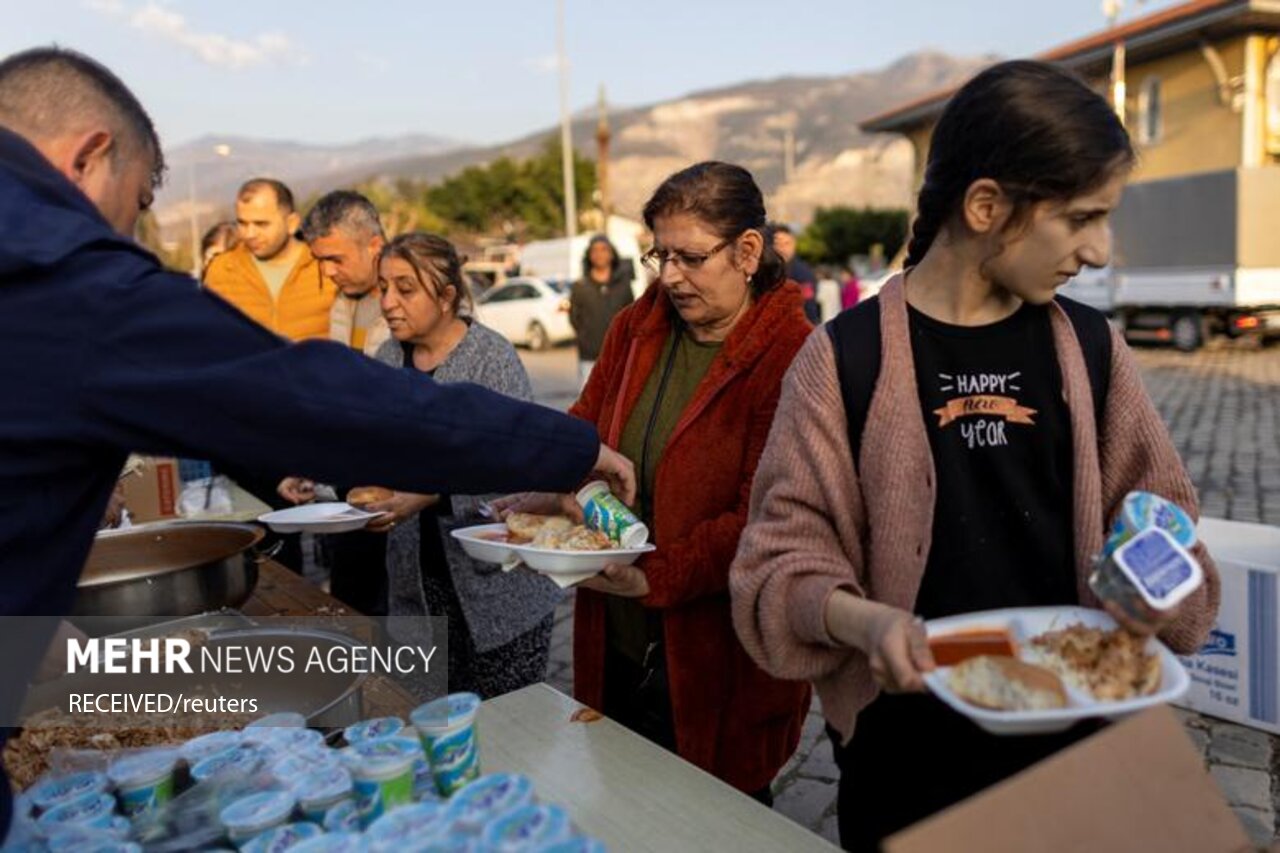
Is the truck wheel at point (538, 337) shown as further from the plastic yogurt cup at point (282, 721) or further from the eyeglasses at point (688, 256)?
the plastic yogurt cup at point (282, 721)

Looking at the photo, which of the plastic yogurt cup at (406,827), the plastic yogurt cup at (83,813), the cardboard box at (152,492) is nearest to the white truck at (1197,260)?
the cardboard box at (152,492)

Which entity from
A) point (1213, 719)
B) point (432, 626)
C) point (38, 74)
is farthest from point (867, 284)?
point (38, 74)

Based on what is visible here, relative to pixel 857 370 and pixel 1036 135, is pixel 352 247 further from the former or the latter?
pixel 1036 135

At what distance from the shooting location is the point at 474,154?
600ft

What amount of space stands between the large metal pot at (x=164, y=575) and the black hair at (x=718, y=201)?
1280mm

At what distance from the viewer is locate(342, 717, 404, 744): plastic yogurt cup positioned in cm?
155

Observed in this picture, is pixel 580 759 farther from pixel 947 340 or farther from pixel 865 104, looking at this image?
pixel 865 104

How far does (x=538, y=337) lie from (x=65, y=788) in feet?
67.8

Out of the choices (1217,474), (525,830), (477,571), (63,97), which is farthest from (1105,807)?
(1217,474)

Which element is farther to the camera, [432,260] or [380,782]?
[432,260]

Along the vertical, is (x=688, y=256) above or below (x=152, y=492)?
above

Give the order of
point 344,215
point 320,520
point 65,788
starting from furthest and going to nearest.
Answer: point 344,215
point 320,520
point 65,788

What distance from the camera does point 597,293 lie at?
998 cm

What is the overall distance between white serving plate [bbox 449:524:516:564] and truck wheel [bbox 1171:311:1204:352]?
1619 cm
